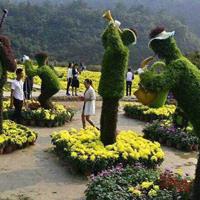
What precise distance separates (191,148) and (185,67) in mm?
6612

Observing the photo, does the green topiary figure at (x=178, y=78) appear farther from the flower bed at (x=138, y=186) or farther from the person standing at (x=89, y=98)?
the person standing at (x=89, y=98)

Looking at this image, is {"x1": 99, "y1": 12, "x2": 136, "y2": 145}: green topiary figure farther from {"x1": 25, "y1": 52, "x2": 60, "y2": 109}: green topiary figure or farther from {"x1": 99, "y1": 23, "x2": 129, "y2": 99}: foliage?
{"x1": 25, "y1": 52, "x2": 60, "y2": 109}: green topiary figure

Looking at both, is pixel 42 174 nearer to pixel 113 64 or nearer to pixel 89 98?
pixel 113 64

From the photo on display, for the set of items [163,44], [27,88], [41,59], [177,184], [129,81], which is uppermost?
[163,44]

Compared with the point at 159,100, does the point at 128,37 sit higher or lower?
higher

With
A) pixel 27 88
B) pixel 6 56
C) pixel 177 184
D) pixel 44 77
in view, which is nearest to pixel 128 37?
pixel 6 56

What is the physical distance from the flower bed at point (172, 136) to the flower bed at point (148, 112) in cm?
299

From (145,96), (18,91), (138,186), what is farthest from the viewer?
(18,91)

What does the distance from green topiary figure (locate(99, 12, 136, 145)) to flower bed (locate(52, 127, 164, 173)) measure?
408mm

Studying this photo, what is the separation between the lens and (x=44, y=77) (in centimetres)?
1633

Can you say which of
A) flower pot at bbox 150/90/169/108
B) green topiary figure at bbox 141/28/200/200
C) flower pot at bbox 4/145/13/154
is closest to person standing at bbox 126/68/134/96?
flower pot at bbox 4/145/13/154

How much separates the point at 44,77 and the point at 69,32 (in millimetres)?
54377

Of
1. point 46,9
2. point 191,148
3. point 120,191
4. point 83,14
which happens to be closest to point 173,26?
point 83,14

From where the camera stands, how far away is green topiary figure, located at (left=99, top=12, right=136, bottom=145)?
1098 cm
